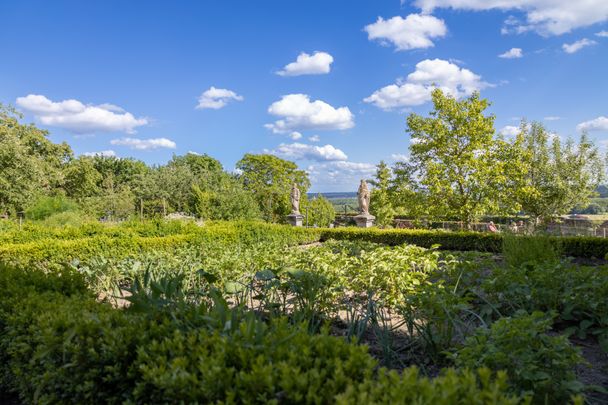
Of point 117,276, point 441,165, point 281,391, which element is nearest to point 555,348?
point 281,391

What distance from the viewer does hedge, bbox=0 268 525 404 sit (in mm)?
1312

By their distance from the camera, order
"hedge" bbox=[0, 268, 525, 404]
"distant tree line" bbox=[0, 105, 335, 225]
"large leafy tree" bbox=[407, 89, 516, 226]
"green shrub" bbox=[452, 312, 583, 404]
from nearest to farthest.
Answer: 1. "hedge" bbox=[0, 268, 525, 404]
2. "green shrub" bbox=[452, 312, 583, 404]
3. "large leafy tree" bbox=[407, 89, 516, 226]
4. "distant tree line" bbox=[0, 105, 335, 225]

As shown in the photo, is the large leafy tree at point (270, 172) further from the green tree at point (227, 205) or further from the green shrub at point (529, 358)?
the green shrub at point (529, 358)

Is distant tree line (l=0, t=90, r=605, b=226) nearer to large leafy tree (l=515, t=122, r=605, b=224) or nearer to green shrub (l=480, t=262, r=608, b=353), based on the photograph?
large leafy tree (l=515, t=122, r=605, b=224)

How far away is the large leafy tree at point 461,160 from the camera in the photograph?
48.3ft

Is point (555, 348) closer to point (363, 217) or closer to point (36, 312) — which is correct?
point (36, 312)

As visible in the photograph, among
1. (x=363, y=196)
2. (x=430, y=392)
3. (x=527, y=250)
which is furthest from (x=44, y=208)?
(x=430, y=392)

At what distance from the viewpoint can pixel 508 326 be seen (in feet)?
6.84

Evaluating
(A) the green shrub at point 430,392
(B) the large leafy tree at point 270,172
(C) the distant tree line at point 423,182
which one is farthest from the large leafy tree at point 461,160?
(B) the large leafy tree at point 270,172

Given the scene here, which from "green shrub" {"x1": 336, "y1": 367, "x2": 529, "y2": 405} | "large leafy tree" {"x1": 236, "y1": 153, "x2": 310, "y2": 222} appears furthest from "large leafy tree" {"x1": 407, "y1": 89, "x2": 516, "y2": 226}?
"large leafy tree" {"x1": 236, "y1": 153, "x2": 310, "y2": 222}

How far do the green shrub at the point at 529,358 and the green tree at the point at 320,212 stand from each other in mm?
22566

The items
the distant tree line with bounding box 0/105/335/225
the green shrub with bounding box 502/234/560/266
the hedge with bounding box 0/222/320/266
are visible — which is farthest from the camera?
the distant tree line with bounding box 0/105/335/225

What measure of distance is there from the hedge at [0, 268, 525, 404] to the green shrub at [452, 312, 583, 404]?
162mm

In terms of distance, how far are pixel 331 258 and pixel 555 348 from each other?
366 centimetres
